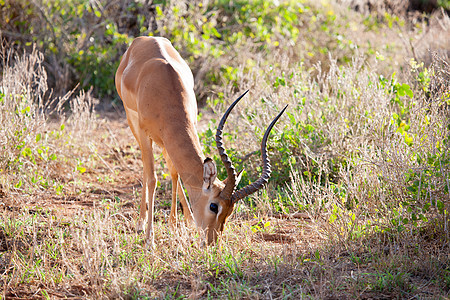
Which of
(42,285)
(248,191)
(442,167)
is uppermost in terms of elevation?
(442,167)

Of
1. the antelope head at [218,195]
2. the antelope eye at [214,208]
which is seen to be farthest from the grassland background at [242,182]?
the antelope eye at [214,208]

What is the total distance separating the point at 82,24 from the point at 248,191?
658 centimetres

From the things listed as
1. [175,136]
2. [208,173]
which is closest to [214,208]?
[208,173]

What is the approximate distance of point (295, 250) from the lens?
4129mm

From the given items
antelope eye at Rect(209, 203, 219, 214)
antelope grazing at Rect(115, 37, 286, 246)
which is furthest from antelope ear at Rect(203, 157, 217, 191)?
antelope eye at Rect(209, 203, 219, 214)

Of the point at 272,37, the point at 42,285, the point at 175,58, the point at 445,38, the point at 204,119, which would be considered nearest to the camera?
the point at 42,285

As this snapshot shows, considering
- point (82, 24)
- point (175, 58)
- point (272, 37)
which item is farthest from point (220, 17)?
point (175, 58)

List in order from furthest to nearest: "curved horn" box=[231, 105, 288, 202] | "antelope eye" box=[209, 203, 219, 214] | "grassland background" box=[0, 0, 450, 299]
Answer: "antelope eye" box=[209, 203, 219, 214], "curved horn" box=[231, 105, 288, 202], "grassland background" box=[0, 0, 450, 299]

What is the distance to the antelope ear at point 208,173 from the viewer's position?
13.6ft

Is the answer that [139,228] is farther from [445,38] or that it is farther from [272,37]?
[445,38]

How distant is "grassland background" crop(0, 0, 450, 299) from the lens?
12.4 ft

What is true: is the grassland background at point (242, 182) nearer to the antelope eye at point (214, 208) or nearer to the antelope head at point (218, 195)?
the antelope head at point (218, 195)

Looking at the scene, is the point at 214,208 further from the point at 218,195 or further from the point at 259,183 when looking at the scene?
the point at 259,183

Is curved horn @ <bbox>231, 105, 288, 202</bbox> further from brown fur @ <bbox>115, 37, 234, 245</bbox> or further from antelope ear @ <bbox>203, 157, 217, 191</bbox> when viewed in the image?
antelope ear @ <bbox>203, 157, 217, 191</bbox>
